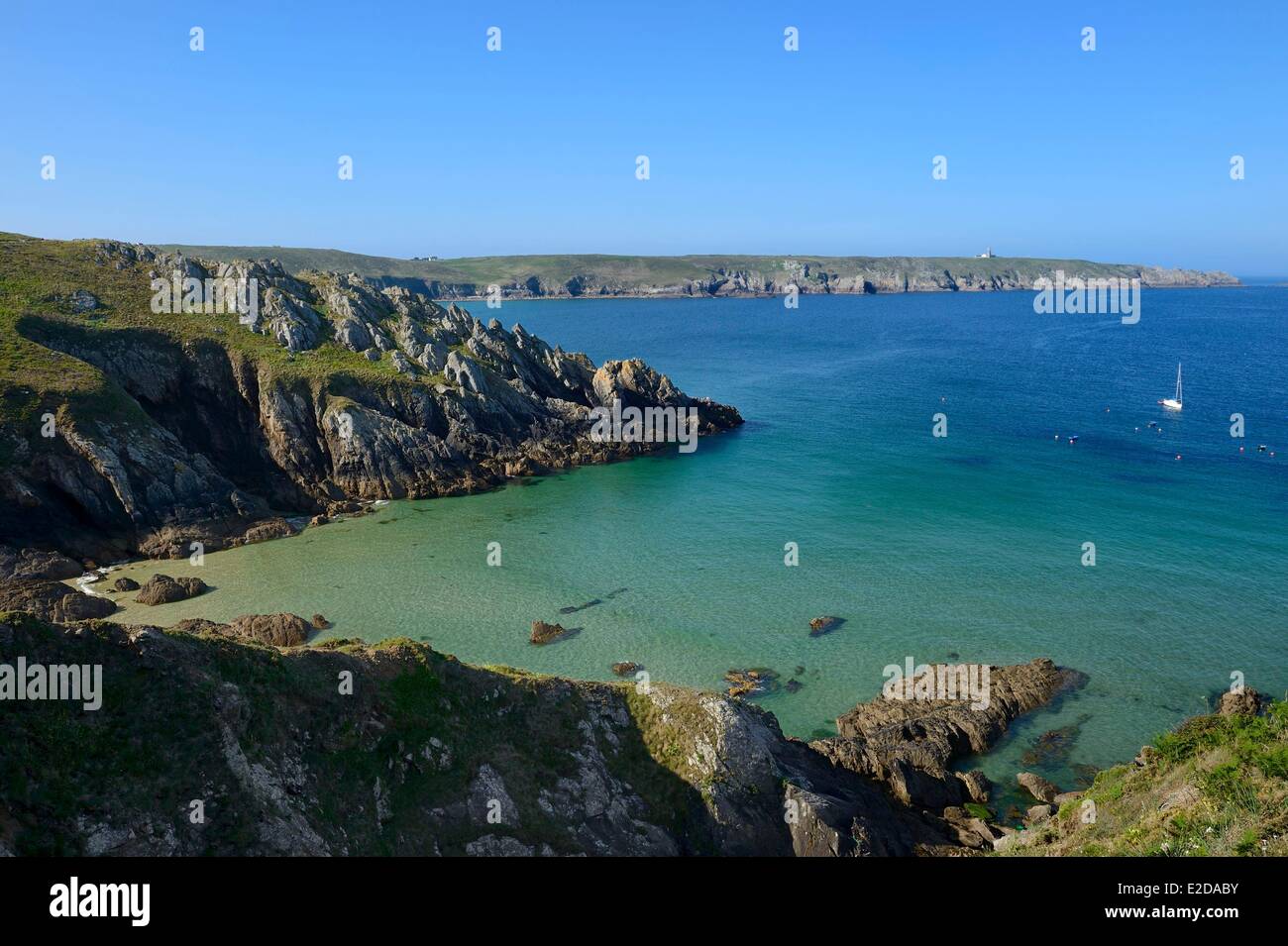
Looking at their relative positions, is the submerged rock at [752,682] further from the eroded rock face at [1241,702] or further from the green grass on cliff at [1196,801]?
the eroded rock face at [1241,702]

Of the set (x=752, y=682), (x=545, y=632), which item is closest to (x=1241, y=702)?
(x=752, y=682)

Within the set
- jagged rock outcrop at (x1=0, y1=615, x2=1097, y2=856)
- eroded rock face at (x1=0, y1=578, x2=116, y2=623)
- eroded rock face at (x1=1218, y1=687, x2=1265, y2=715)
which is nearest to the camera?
jagged rock outcrop at (x1=0, y1=615, x2=1097, y2=856)

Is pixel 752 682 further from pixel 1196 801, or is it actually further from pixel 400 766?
pixel 1196 801

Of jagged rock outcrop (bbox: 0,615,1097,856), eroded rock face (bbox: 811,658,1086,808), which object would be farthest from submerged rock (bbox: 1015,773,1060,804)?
jagged rock outcrop (bbox: 0,615,1097,856)

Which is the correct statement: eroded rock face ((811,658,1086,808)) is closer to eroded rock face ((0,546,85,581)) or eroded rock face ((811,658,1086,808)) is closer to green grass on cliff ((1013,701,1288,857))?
green grass on cliff ((1013,701,1288,857))

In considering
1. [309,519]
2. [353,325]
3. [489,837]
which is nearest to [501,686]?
[489,837]

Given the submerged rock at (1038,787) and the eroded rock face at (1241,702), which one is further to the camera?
the eroded rock face at (1241,702)

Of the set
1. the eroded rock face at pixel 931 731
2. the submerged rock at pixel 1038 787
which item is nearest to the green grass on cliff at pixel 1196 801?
the submerged rock at pixel 1038 787
